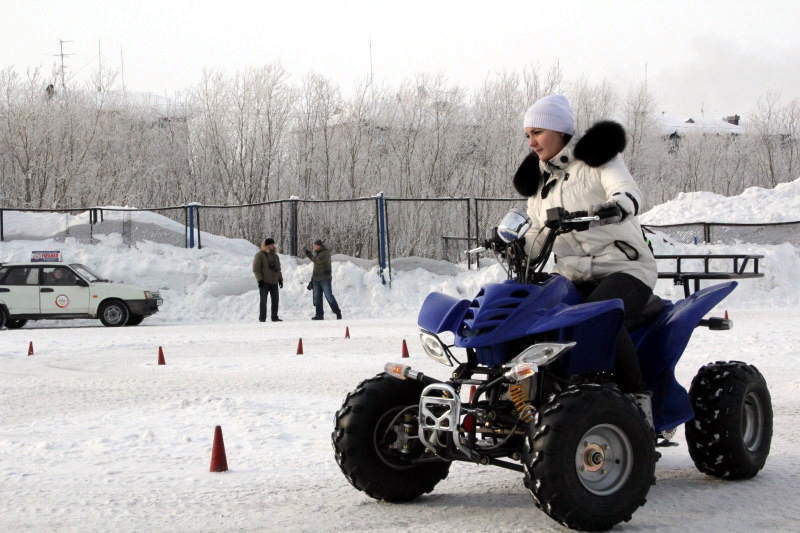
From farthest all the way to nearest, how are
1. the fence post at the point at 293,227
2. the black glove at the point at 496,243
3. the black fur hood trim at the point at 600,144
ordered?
1. the fence post at the point at 293,227
2. the black fur hood trim at the point at 600,144
3. the black glove at the point at 496,243

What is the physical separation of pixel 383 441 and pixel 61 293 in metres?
18.3

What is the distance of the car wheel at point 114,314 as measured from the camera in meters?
22.2

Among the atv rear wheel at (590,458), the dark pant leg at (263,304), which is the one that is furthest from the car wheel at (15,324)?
the atv rear wheel at (590,458)

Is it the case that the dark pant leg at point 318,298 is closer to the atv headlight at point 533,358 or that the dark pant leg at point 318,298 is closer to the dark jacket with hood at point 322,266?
the dark jacket with hood at point 322,266

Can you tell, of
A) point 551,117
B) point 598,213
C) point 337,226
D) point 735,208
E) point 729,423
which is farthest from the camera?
point 735,208

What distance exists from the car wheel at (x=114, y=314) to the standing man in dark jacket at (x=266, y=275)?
10.1 ft

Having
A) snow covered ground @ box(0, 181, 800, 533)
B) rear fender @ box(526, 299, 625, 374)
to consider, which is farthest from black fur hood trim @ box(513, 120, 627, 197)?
snow covered ground @ box(0, 181, 800, 533)

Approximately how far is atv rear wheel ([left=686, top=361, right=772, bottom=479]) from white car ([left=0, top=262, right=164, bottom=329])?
1798 cm

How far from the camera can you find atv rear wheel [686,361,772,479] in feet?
19.3

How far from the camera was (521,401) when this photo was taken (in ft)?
17.0

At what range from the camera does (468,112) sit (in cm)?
4791

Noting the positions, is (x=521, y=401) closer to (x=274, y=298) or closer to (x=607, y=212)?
(x=607, y=212)

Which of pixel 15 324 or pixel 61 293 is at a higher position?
pixel 61 293

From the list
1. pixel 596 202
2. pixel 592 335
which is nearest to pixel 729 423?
pixel 592 335
